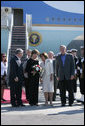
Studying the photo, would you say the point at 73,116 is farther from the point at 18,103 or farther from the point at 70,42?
the point at 70,42

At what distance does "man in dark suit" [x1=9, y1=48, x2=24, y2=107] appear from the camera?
7.36 meters

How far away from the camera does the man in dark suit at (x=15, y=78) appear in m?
7.36

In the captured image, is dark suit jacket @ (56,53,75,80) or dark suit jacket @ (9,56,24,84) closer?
dark suit jacket @ (9,56,24,84)

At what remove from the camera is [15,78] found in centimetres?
733

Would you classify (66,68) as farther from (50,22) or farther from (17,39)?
(50,22)

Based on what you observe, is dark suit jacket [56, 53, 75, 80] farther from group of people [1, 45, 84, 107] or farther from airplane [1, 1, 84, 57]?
airplane [1, 1, 84, 57]

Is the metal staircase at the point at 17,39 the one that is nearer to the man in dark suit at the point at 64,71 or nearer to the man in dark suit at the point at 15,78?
the man in dark suit at the point at 15,78

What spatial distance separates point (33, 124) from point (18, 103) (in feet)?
8.34

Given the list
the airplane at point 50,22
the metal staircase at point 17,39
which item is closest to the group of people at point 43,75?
the metal staircase at point 17,39

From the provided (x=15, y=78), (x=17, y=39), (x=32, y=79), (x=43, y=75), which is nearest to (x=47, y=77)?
(x=43, y=75)

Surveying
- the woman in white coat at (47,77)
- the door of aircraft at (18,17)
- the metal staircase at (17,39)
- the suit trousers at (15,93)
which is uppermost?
the door of aircraft at (18,17)

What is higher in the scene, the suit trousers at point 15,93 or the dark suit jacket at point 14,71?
the dark suit jacket at point 14,71

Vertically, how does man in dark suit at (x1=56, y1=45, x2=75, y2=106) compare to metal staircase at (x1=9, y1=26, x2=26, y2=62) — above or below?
below

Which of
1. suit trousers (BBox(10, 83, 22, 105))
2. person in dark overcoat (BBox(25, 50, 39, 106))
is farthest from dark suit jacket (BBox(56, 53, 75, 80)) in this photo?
suit trousers (BBox(10, 83, 22, 105))
